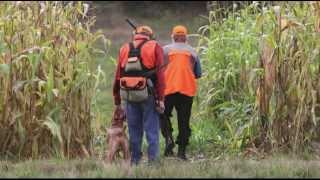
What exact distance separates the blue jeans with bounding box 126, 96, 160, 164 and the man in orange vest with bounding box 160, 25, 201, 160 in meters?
1.21

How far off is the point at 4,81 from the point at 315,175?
4492 mm

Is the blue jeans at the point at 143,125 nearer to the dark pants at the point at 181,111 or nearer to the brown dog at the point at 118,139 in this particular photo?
the brown dog at the point at 118,139

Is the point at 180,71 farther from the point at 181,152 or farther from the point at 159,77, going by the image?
the point at 159,77

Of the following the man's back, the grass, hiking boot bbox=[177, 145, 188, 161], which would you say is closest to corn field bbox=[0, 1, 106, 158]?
the man's back

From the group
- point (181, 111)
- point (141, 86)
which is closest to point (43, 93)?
point (181, 111)

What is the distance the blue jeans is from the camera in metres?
8.34

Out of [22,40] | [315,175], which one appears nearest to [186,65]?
[22,40]

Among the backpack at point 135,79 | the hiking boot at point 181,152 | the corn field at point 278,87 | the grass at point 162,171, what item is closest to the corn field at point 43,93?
the hiking boot at point 181,152

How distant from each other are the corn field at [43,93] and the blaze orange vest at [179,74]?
918mm

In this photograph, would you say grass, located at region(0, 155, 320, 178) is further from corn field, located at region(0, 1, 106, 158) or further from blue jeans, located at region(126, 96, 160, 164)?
corn field, located at region(0, 1, 106, 158)

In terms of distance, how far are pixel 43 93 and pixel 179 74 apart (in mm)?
1717

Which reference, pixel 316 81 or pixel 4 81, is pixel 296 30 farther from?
pixel 4 81

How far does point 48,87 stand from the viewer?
9406 mm

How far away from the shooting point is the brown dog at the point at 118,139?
8.52 m
